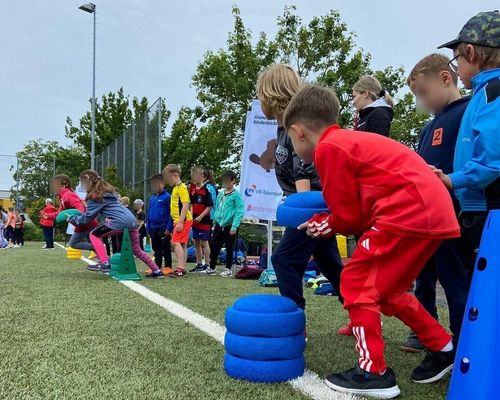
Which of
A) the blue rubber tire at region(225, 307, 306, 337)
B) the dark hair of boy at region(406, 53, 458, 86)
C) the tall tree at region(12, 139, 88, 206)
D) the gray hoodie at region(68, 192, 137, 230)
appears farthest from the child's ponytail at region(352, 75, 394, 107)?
the tall tree at region(12, 139, 88, 206)

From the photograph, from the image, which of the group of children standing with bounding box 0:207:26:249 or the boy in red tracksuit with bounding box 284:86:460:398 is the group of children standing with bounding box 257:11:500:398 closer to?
the boy in red tracksuit with bounding box 284:86:460:398

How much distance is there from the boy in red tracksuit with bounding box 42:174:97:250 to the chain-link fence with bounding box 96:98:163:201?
6279 mm

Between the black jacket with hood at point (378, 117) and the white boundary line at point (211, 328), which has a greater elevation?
the black jacket with hood at point (378, 117)

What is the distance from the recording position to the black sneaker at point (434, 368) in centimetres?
271

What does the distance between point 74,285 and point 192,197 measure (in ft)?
12.5

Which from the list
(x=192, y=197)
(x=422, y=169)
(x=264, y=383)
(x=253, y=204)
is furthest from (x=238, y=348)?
(x=192, y=197)

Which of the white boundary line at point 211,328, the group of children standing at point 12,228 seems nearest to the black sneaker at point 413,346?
the white boundary line at point 211,328

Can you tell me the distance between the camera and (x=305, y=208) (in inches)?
115

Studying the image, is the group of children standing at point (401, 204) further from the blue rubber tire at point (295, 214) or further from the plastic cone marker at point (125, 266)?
the plastic cone marker at point (125, 266)

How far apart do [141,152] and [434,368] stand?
19478 millimetres

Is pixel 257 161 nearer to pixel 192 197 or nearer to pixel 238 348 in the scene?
pixel 192 197

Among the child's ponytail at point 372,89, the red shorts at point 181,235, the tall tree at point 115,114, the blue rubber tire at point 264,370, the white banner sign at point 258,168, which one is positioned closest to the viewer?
the blue rubber tire at point 264,370

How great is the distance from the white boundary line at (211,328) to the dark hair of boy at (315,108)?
1366 millimetres

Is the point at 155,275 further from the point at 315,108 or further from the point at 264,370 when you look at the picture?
the point at 315,108
